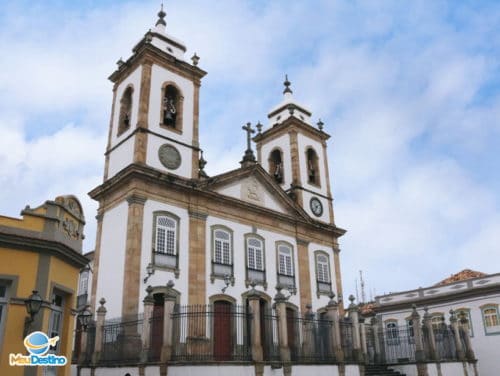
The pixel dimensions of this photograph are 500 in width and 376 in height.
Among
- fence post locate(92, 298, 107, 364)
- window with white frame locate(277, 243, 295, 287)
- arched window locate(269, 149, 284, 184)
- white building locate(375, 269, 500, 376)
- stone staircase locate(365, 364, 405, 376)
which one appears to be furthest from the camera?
arched window locate(269, 149, 284, 184)

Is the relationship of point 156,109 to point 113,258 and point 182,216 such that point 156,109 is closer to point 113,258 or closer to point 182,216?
point 182,216

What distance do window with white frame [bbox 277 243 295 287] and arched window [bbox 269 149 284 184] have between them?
16.1ft

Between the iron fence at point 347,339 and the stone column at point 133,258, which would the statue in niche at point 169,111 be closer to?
the stone column at point 133,258

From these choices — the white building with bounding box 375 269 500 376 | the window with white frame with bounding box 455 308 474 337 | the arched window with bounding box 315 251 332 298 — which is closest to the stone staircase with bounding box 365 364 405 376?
the arched window with bounding box 315 251 332 298

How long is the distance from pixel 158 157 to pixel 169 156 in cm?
48

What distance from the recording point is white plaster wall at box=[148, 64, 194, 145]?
18.3 m

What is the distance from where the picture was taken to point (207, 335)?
16.1m

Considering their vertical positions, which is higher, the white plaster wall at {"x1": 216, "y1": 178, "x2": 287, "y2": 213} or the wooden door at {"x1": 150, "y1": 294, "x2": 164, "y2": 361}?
the white plaster wall at {"x1": 216, "y1": 178, "x2": 287, "y2": 213}

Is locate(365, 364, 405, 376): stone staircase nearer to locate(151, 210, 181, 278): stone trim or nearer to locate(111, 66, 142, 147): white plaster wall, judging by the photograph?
locate(151, 210, 181, 278): stone trim

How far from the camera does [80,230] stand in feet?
36.9

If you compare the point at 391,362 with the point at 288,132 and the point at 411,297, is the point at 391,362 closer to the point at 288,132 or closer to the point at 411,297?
the point at 411,297

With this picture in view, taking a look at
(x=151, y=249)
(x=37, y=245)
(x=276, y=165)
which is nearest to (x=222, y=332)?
(x=151, y=249)

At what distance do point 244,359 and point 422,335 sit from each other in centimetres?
863

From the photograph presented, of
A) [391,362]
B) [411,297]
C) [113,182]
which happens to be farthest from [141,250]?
[411,297]
